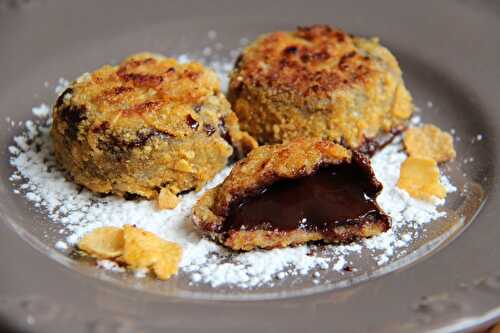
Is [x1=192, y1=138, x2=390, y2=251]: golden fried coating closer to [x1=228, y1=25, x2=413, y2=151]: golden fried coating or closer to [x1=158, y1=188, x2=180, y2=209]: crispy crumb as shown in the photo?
[x1=158, y1=188, x2=180, y2=209]: crispy crumb

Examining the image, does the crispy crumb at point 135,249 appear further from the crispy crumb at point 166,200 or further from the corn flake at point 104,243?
the crispy crumb at point 166,200

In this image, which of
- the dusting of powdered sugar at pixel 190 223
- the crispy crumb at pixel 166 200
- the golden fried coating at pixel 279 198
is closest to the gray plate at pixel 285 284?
the dusting of powdered sugar at pixel 190 223

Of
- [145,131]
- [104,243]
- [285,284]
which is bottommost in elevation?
[285,284]

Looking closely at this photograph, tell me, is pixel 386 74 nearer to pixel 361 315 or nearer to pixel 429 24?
pixel 429 24

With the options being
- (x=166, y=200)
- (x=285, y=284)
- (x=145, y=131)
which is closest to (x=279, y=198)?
(x=285, y=284)

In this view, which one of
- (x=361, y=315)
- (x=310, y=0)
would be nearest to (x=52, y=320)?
(x=361, y=315)

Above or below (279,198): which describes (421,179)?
below

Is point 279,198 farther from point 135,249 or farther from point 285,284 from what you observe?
point 135,249

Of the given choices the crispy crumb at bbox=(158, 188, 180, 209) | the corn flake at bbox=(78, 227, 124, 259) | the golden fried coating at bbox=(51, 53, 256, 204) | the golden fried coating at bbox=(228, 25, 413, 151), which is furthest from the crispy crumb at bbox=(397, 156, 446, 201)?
the corn flake at bbox=(78, 227, 124, 259)
